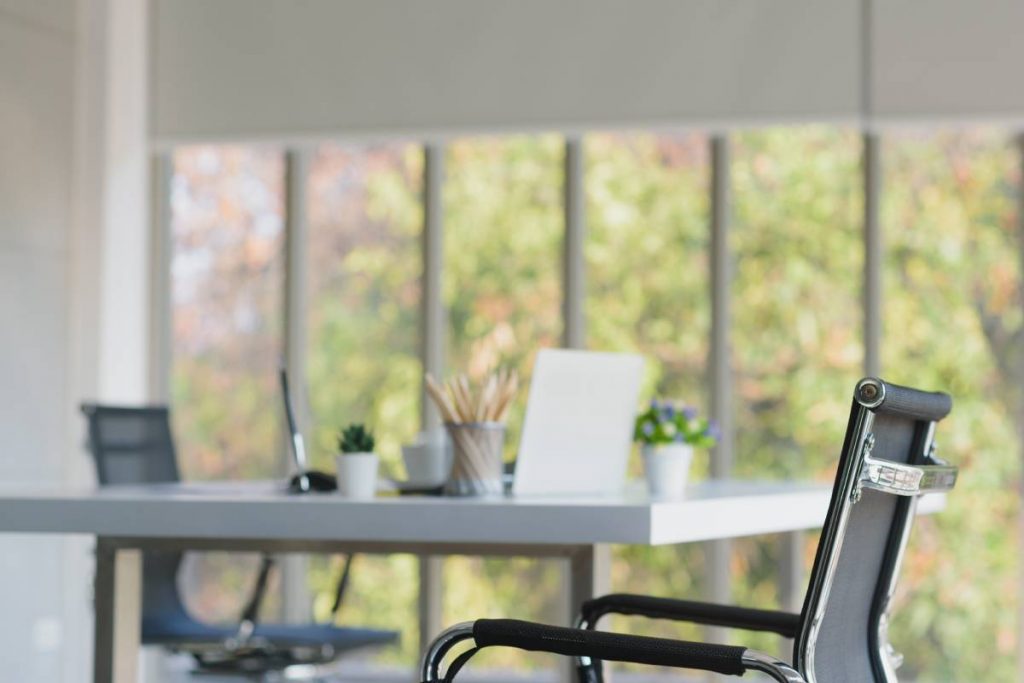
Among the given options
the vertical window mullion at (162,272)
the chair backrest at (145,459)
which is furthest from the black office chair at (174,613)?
the vertical window mullion at (162,272)

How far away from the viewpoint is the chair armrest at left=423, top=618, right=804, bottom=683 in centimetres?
184

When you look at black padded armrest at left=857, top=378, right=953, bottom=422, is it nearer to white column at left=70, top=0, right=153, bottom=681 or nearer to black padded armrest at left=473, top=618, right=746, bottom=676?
black padded armrest at left=473, top=618, right=746, bottom=676

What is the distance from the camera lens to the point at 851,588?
6.87 feet

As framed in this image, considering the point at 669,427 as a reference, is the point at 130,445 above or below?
below

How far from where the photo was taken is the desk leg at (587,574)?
2.62 m

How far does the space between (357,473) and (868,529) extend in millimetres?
1168

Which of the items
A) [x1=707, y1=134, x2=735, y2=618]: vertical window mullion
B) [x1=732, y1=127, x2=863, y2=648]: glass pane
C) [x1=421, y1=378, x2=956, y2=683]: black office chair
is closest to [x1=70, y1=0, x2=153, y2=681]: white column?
[x1=707, y1=134, x2=735, y2=618]: vertical window mullion

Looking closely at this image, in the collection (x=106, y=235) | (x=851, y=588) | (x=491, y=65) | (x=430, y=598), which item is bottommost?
(x=430, y=598)

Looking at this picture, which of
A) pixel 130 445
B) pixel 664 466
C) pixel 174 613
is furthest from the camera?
pixel 130 445

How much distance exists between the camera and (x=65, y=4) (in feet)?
19.0

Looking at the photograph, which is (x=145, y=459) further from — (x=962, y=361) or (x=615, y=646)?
(x=962, y=361)

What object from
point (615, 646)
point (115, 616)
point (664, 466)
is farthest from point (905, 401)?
point (115, 616)

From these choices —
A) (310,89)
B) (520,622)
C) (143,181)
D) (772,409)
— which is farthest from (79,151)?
(520,622)

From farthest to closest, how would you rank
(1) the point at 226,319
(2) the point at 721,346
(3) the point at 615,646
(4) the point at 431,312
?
(1) the point at 226,319
(4) the point at 431,312
(2) the point at 721,346
(3) the point at 615,646
